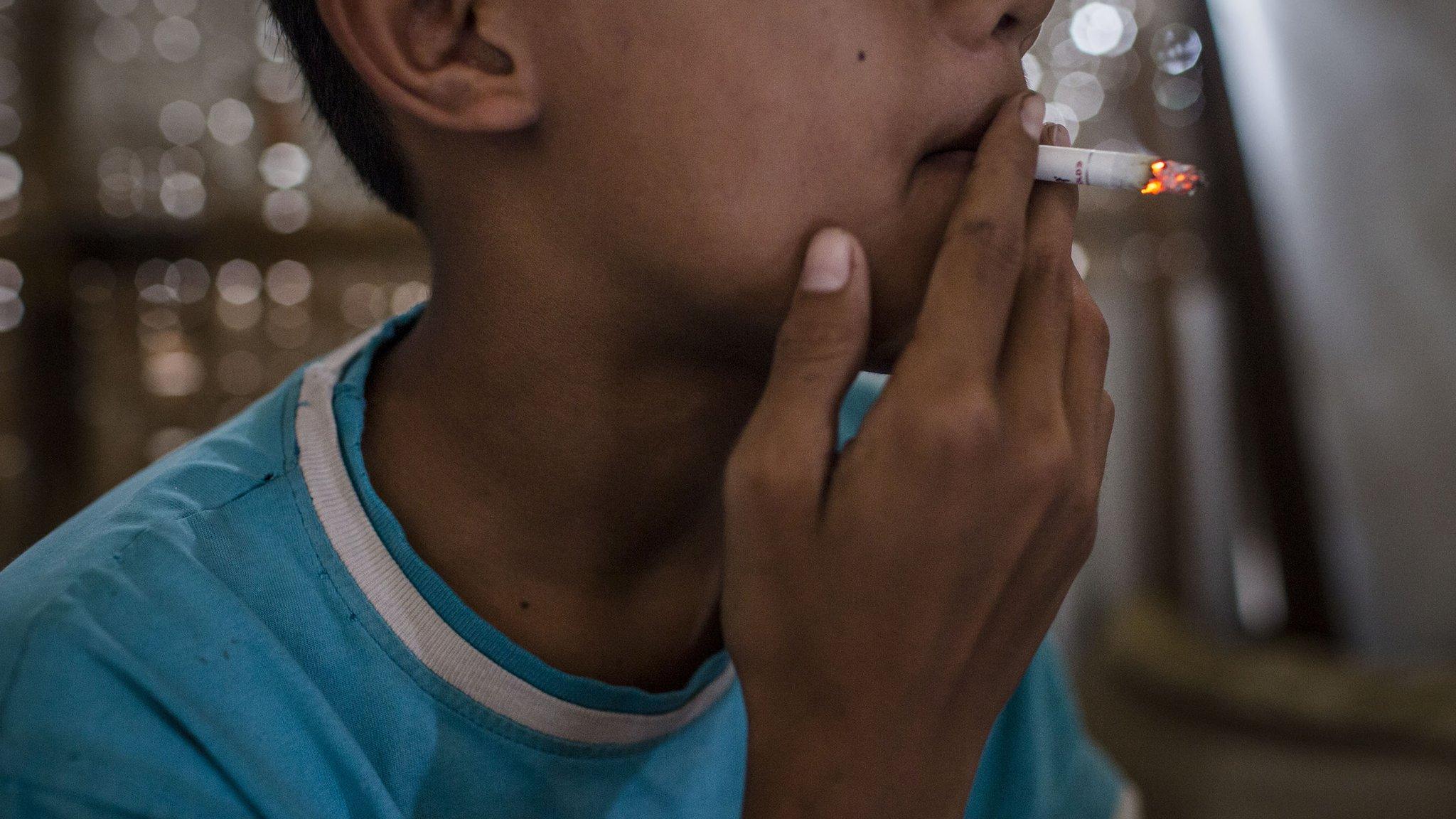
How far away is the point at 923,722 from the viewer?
574mm

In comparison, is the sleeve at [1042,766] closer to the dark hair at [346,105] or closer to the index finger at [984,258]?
the index finger at [984,258]

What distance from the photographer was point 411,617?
0.65 m

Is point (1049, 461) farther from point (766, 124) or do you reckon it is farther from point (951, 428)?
point (766, 124)

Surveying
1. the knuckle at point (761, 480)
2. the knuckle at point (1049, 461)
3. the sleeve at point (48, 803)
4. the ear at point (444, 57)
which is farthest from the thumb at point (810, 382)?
the sleeve at point (48, 803)

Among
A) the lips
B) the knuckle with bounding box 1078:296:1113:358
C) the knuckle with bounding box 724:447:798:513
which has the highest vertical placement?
the lips

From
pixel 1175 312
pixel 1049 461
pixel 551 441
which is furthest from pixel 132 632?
pixel 1175 312

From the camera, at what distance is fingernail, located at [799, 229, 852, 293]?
22.9 inches

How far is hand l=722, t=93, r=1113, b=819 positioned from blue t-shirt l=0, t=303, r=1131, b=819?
0.19 m

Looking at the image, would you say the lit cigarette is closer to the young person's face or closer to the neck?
the young person's face

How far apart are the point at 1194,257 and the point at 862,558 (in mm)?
1757

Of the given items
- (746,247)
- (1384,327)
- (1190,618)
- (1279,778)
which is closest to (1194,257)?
(1384,327)

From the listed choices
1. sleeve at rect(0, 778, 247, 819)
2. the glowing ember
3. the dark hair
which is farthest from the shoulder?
the glowing ember

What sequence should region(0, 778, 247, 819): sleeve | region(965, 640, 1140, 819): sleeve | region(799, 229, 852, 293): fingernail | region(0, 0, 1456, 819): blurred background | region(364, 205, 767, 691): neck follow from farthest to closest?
region(0, 0, 1456, 819): blurred background < region(965, 640, 1140, 819): sleeve < region(364, 205, 767, 691): neck < region(799, 229, 852, 293): fingernail < region(0, 778, 247, 819): sleeve

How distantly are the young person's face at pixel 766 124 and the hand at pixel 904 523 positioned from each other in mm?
37
